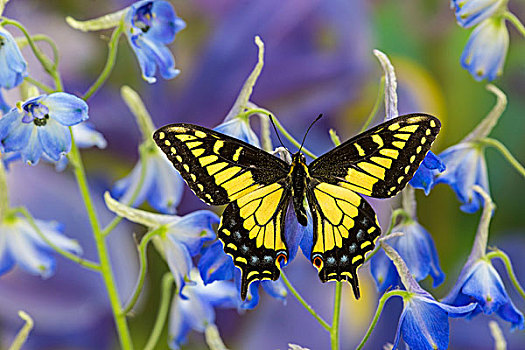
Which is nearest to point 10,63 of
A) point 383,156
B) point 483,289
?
point 383,156

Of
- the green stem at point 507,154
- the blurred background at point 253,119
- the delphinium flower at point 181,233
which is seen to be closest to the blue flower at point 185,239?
the delphinium flower at point 181,233

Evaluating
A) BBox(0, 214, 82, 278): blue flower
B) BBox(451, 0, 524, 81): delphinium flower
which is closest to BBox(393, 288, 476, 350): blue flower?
BBox(451, 0, 524, 81): delphinium flower

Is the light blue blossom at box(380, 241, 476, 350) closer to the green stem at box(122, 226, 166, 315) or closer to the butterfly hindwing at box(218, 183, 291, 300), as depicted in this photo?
the butterfly hindwing at box(218, 183, 291, 300)

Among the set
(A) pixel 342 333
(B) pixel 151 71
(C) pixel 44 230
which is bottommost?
(A) pixel 342 333

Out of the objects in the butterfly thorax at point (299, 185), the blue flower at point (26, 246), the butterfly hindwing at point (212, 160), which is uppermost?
the butterfly hindwing at point (212, 160)

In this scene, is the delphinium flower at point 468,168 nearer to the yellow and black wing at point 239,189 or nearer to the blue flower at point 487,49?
the blue flower at point 487,49

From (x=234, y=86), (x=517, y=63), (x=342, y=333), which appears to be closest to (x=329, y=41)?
(x=234, y=86)

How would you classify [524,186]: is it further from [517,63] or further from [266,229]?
[266,229]
